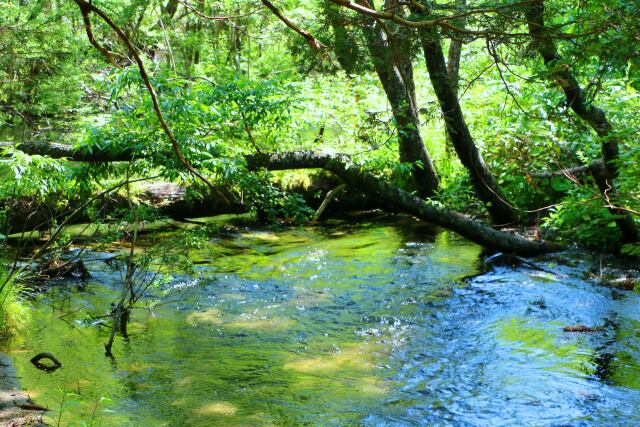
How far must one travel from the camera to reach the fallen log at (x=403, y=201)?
339 inches

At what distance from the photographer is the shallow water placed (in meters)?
4.45

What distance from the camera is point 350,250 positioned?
31.3ft

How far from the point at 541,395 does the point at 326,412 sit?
1.65 meters

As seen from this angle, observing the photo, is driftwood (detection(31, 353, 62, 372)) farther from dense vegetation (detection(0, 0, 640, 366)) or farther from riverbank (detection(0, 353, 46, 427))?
dense vegetation (detection(0, 0, 640, 366))

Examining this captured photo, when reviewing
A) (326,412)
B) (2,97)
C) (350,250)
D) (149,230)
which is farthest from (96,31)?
(326,412)

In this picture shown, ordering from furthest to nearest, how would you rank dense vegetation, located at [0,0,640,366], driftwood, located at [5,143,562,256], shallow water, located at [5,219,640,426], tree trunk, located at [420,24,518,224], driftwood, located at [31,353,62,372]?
driftwood, located at [5,143,562,256] < tree trunk, located at [420,24,518,224] < driftwood, located at [31,353,62,372] < dense vegetation, located at [0,0,640,366] < shallow water, located at [5,219,640,426]

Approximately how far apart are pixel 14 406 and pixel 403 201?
613cm

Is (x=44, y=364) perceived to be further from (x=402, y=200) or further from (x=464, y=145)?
(x=464, y=145)

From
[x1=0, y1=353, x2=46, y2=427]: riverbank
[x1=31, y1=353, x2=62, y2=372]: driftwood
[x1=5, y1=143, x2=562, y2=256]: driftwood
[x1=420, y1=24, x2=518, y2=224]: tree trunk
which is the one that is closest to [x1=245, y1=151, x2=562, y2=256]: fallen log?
[x1=5, y1=143, x2=562, y2=256]: driftwood

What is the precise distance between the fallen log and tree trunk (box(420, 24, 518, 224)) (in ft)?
1.81

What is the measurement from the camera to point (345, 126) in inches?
491

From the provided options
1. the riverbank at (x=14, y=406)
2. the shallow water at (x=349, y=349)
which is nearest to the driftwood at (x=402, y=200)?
the shallow water at (x=349, y=349)

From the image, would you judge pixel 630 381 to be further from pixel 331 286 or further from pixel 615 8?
pixel 331 286

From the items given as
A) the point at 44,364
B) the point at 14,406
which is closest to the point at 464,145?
the point at 44,364
